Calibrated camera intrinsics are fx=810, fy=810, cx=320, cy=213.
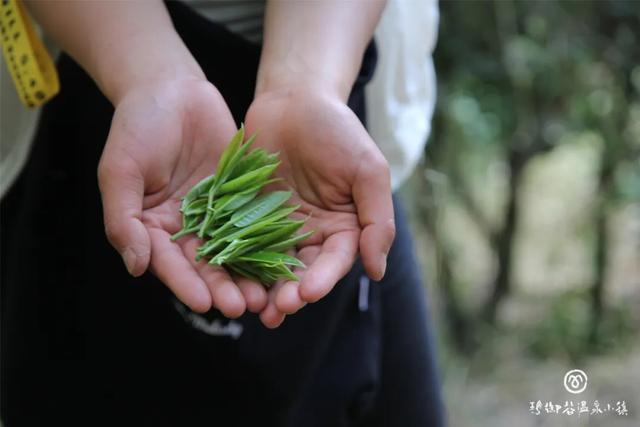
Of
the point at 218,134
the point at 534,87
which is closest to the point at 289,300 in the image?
the point at 218,134

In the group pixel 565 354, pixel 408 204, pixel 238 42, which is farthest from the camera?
pixel 565 354

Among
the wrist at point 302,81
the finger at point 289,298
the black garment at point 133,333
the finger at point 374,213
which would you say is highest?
the wrist at point 302,81

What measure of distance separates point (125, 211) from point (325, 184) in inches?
7.5

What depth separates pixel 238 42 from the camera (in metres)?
0.84

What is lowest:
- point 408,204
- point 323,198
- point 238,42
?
point 408,204

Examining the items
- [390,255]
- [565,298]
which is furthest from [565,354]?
[390,255]

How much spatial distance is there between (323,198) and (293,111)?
3.5 inches

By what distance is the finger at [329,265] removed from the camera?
0.69 meters

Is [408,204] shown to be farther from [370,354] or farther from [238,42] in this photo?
[238,42]

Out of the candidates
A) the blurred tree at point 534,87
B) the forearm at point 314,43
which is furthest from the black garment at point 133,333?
the blurred tree at point 534,87

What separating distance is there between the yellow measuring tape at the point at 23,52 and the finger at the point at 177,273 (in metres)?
0.20

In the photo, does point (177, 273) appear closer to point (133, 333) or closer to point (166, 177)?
point (166, 177)

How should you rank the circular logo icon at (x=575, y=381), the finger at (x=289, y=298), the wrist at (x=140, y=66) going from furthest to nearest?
the circular logo icon at (x=575, y=381) < the wrist at (x=140, y=66) < the finger at (x=289, y=298)

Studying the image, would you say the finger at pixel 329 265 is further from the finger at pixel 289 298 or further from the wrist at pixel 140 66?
the wrist at pixel 140 66
